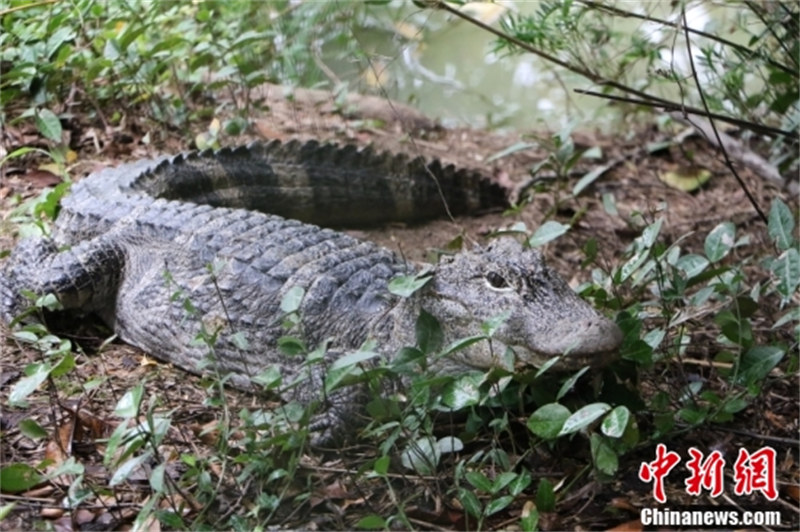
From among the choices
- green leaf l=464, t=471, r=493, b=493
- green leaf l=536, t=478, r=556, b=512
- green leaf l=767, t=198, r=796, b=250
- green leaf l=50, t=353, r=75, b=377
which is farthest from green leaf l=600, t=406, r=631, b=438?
green leaf l=50, t=353, r=75, b=377

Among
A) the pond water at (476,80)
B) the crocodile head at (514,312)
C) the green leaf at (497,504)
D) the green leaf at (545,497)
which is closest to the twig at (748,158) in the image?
the pond water at (476,80)

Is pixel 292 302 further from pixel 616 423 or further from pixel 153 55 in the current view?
pixel 153 55

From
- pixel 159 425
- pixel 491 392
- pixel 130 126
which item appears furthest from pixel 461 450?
pixel 130 126

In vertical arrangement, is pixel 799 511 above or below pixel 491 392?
below

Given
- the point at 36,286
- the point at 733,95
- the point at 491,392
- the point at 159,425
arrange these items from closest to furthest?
the point at 159,425 → the point at 491,392 → the point at 36,286 → the point at 733,95

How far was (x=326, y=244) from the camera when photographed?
346cm

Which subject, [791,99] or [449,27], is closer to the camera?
[791,99]

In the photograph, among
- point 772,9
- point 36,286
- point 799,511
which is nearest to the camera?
point 799,511

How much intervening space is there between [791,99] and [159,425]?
3091mm

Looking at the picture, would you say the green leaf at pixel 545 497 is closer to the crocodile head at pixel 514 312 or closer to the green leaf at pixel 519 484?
the green leaf at pixel 519 484

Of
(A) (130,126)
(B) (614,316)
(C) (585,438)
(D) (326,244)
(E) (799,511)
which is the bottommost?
(E) (799,511)

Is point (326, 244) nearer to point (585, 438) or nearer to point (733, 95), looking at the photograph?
point (585, 438)

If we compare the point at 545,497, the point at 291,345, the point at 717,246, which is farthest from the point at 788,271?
the point at 291,345

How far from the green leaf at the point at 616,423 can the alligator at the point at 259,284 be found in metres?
0.21
